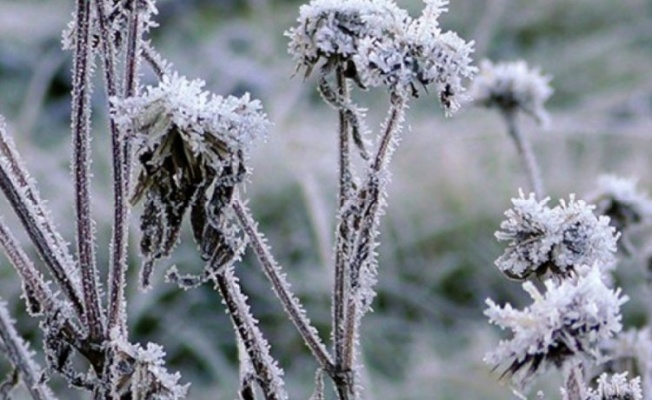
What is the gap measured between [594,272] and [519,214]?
0.22 ft

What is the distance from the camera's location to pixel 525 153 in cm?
75

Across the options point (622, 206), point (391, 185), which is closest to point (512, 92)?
point (622, 206)

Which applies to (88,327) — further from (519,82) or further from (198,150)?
(519,82)

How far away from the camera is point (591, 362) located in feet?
1.18

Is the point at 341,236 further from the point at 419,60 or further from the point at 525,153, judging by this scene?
the point at 525,153

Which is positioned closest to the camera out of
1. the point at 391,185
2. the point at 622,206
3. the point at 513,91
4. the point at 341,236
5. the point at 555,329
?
the point at 555,329

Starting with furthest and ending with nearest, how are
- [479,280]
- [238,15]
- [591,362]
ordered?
[238,15]
[479,280]
[591,362]

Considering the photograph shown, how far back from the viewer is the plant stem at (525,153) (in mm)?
695

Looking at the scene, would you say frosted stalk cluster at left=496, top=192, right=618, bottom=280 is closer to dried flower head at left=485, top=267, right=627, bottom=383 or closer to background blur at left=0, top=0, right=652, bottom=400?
dried flower head at left=485, top=267, right=627, bottom=383

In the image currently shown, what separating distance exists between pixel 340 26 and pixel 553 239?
0.40ft

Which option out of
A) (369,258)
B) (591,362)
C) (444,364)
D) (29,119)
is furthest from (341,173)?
(29,119)

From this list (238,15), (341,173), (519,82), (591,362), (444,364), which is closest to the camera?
(591,362)

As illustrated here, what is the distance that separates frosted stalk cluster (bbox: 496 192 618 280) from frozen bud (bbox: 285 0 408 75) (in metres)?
0.09

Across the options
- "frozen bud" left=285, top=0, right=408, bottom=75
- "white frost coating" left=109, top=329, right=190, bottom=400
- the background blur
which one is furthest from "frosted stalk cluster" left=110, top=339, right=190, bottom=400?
the background blur
